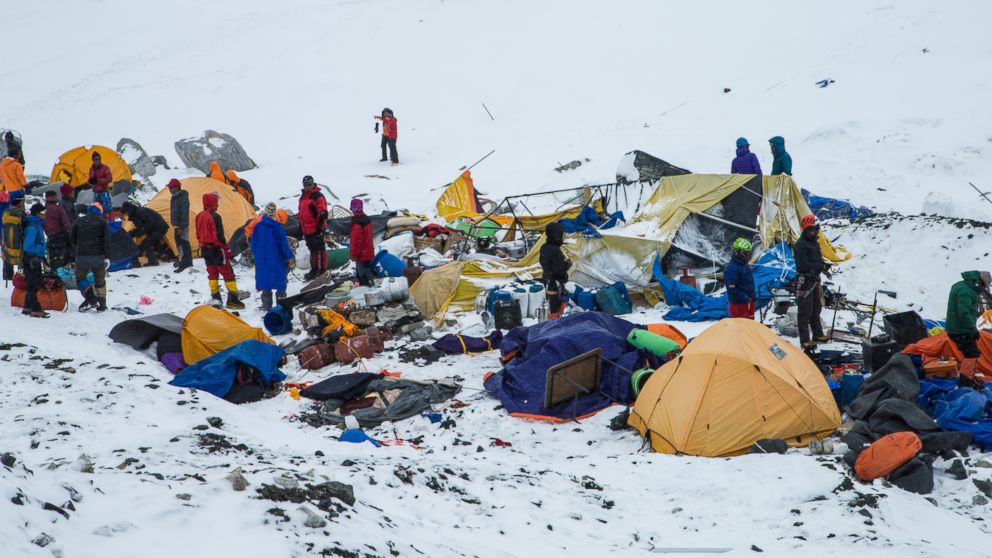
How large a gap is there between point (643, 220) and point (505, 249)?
8.59ft

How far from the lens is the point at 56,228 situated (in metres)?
11.3

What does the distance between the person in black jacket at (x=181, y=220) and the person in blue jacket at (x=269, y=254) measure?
2324mm

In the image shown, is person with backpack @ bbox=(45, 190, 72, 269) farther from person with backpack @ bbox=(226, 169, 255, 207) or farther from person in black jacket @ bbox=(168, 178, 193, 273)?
person with backpack @ bbox=(226, 169, 255, 207)

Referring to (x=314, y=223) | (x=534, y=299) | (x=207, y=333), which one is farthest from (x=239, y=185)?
(x=534, y=299)

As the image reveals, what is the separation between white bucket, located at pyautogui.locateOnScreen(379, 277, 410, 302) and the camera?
11.6 m

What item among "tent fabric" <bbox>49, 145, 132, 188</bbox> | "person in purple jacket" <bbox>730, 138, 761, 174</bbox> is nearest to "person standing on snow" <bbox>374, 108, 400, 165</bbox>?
"tent fabric" <bbox>49, 145, 132, 188</bbox>

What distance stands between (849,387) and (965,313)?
147 centimetres

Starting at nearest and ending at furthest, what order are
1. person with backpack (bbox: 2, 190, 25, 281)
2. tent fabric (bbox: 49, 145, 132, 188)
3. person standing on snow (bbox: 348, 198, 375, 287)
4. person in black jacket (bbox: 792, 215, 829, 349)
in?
person in black jacket (bbox: 792, 215, 829, 349) < person with backpack (bbox: 2, 190, 25, 281) < person standing on snow (bbox: 348, 198, 375, 287) < tent fabric (bbox: 49, 145, 132, 188)

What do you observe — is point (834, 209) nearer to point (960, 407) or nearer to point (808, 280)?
point (808, 280)

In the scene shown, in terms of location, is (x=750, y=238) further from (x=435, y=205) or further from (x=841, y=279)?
(x=435, y=205)

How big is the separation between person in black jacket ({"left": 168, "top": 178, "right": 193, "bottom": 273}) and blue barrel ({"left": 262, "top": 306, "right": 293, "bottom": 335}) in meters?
3.28

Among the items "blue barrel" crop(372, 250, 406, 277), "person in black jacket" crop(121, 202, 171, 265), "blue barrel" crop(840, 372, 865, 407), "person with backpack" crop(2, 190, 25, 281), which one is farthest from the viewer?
"person in black jacket" crop(121, 202, 171, 265)

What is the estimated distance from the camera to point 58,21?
1515 inches

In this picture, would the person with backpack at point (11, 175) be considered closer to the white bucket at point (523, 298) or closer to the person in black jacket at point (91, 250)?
the person in black jacket at point (91, 250)
